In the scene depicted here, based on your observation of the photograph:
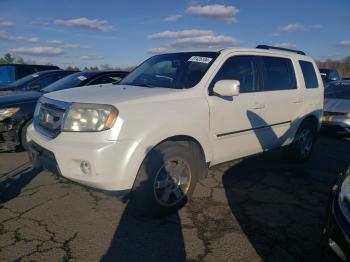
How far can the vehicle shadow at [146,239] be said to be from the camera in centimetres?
256

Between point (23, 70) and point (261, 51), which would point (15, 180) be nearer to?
point (261, 51)

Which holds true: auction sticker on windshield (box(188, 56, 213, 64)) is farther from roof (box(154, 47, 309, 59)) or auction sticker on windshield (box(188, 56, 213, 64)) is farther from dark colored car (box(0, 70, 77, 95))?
dark colored car (box(0, 70, 77, 95))

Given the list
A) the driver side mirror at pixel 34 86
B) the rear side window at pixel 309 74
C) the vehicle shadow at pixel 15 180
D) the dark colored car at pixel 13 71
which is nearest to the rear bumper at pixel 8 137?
the vehicle shadow at pixel 15 180

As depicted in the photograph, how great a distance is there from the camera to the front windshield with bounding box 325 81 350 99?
8.18m

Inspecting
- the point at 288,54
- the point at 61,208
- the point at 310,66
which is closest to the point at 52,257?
the point at 61,208

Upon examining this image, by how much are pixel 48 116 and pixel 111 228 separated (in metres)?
1.35

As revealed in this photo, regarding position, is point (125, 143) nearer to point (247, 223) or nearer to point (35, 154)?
point (35, 154)

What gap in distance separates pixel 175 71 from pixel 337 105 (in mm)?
5501

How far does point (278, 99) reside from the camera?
14.2ft

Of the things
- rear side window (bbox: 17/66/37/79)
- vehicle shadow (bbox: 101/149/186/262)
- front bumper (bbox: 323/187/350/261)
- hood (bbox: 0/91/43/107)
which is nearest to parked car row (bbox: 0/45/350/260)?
front bumper (bbox: 323/187/350/261)

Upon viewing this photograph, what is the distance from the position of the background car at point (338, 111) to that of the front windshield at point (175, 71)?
4.87m

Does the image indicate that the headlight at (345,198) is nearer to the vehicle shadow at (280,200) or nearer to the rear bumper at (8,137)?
the vehicle shadow at (280,200)

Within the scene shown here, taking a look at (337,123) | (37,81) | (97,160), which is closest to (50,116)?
(97,160)

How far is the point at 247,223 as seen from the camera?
317 cm
